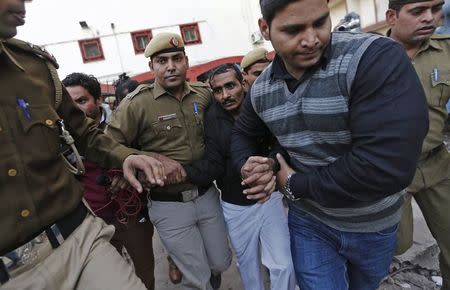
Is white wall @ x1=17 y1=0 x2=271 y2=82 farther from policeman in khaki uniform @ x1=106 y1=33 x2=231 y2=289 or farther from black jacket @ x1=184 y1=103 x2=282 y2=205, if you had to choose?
black jacket @ x1=184 y1=103 x2=282 y2=205

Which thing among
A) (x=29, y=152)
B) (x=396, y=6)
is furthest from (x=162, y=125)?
(x=396, y=6)

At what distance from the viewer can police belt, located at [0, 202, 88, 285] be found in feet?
4.11

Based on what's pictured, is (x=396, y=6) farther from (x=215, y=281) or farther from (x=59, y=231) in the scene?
(x=215, y=281)

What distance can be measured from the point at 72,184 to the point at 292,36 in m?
1.21

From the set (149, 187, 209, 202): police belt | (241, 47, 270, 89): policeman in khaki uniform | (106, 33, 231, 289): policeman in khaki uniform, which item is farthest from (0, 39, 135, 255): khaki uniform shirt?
(241, 47, 270, 89): policeman in khaki uniform

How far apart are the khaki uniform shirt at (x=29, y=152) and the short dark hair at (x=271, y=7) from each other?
3.51ft

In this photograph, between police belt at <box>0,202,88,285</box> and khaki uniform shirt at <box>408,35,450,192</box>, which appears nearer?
police belt at <box>0,202,88,285</box>

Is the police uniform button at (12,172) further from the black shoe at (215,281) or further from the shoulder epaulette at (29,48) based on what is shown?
the black shoe at (215,281)

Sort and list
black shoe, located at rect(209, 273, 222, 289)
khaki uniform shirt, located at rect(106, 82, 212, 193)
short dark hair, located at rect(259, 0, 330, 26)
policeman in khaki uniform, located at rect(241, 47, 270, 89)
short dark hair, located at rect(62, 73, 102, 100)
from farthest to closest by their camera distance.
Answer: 1. policeman in khaki uniform, located at rect(241, 47, 270, 89)
2. black shoe, located at rect(209, 273, 222, 289)
3. short dark hair, located at rect(62, 73, 102, 100)
4. khaki uniform shirt, located at rect(106, 82, 212, 193)
5. short dark hair, located at rect(259, 0, 330, 26)

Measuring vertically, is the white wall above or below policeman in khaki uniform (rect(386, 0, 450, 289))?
above

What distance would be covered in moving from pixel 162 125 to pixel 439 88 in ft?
6.40

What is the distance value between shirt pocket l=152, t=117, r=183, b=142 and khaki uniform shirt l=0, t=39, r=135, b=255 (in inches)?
37.4

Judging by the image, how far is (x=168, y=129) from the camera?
2596mm

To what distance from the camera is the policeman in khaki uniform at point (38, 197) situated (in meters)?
1.28
